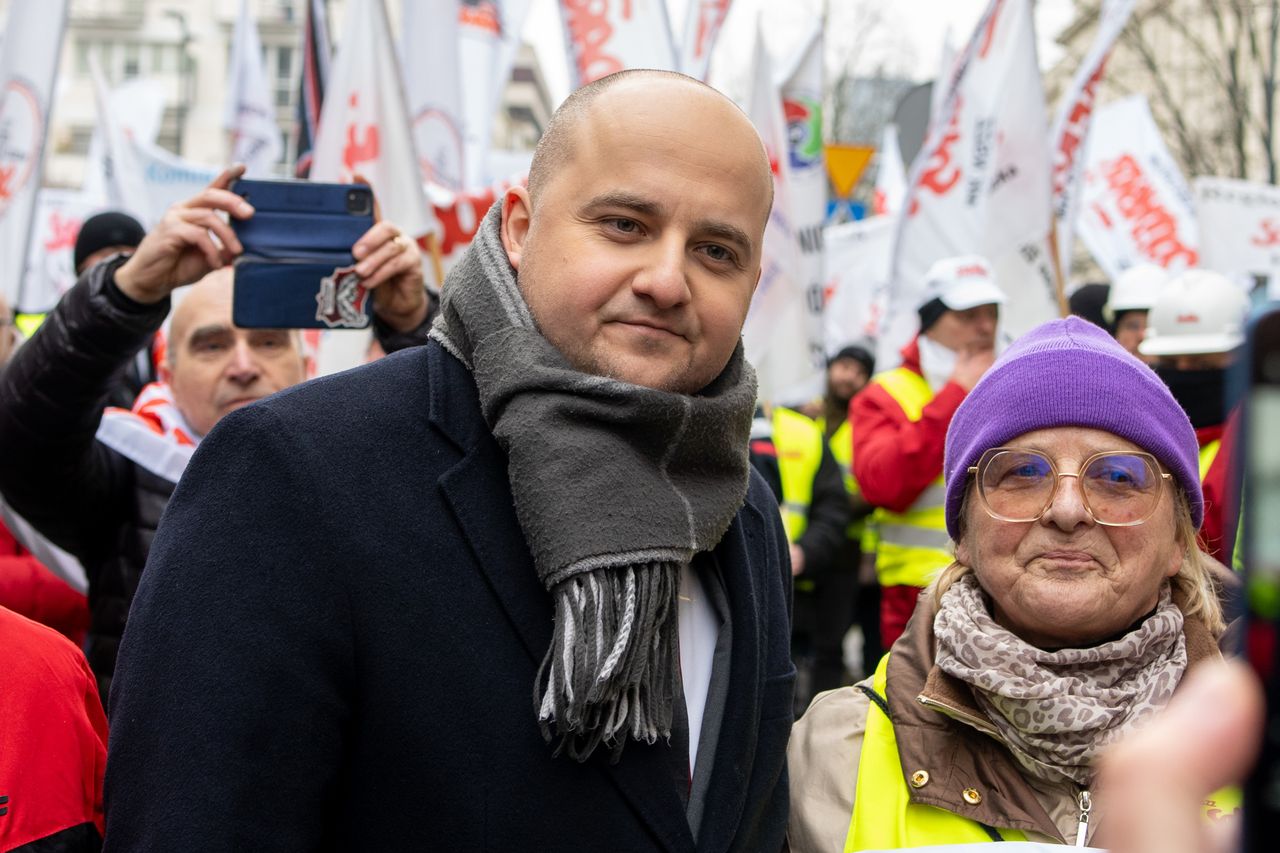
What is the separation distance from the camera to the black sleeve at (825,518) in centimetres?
694

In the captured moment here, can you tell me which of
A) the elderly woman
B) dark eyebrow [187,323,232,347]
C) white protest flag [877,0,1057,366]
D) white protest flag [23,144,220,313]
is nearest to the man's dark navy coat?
the elderly woman

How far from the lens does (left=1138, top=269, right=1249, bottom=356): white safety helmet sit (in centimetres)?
460

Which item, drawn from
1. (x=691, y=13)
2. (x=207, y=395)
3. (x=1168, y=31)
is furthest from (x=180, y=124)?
(x=207, y=395)

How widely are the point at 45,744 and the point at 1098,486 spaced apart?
1.65 m

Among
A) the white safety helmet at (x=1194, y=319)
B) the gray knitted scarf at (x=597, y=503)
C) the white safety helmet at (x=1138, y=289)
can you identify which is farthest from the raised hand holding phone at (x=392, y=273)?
the white safety helmet at (x=1138, y=289)

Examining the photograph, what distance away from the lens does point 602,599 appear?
168 centimetres

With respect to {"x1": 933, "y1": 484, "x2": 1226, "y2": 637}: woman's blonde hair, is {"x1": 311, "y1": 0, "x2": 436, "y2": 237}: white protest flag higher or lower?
higher

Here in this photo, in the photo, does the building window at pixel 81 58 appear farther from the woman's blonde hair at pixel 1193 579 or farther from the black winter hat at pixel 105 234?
the woman's blonde hair at pixel 1193 579

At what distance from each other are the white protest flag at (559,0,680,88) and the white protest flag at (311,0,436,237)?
6.09ft

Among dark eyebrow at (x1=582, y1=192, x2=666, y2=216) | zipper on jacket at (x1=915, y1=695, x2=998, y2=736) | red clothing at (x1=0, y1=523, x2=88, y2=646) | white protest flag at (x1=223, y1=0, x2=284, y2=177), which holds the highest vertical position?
white protest flag at (x1=223, y1=0, x2=284, y2=177)

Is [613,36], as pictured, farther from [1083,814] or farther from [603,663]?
[603,663]

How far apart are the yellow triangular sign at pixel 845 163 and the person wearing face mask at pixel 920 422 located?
30.9 ft

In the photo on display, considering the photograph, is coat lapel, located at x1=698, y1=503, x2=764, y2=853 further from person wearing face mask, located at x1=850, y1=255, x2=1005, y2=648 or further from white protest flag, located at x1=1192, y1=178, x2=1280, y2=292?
white protest flag, located at x1=1192, y1=178, x2=1280, y2=292

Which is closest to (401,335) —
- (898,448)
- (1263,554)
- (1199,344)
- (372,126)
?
(372,126)
